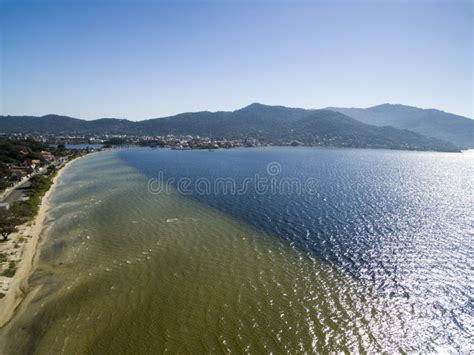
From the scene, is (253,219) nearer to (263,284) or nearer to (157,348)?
(263,284)

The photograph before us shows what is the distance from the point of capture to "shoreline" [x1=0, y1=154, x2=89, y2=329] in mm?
19828

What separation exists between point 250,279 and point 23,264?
2241cm

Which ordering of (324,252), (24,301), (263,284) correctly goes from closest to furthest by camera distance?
(24,301)
(263,284)
(324,252)

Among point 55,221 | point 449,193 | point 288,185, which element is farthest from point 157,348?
point 449,193

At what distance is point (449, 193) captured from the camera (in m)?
62.3

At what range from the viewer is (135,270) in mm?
25234

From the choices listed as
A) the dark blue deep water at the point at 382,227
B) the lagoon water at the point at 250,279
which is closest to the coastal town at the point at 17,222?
the lagoon water at the point at 250,279

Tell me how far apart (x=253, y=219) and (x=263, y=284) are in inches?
700

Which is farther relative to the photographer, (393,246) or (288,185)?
(288,185)

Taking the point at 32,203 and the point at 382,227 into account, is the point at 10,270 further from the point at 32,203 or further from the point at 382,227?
the point at 382,227

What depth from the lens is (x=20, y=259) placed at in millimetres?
27000

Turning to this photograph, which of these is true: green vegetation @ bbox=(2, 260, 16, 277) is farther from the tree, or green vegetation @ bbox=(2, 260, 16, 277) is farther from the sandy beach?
the tree

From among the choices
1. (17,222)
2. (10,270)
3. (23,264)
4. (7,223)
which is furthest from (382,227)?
(17,222)

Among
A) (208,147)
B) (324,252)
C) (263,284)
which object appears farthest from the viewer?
(208,147)
